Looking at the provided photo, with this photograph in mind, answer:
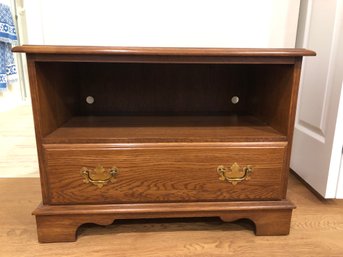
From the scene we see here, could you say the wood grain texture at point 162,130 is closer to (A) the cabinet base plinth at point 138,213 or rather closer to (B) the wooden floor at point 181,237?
(A) the cabinet base plinth at point 138,213

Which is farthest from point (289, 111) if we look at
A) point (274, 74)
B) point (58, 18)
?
point (58, 18)

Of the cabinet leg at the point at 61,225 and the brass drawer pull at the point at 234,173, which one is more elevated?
the brass drawer pull at the point at 234,173

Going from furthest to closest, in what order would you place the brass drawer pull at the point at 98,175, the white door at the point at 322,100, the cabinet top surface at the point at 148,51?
the white door at the point at 322,100 → the brass drawer pull at the point at 98,175 → the cabinet top surface at the point at 148,51

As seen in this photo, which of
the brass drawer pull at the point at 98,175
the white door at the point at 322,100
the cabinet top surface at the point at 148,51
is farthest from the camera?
the white door at the point at 322,100

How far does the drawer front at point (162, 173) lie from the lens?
80cm

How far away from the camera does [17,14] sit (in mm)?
3432

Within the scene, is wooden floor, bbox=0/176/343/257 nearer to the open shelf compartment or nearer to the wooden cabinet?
the wooden cabinet

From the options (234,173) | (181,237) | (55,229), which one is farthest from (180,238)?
(55,229)

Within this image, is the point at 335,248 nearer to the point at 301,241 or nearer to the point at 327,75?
the point at 301,241

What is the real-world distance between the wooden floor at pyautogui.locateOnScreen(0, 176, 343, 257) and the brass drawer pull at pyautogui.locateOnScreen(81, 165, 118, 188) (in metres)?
0.19

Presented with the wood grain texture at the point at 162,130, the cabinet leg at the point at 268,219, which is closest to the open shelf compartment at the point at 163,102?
the wood grain texture at the point at 162,130

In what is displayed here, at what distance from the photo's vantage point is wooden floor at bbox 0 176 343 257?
819 millimetres

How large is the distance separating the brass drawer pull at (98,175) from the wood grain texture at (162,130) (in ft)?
0.26

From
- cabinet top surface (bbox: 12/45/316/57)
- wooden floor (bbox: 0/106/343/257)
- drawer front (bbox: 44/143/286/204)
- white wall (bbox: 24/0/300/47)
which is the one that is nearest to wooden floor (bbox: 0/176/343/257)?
wooden floor (bbox: 0/106/343/257)
